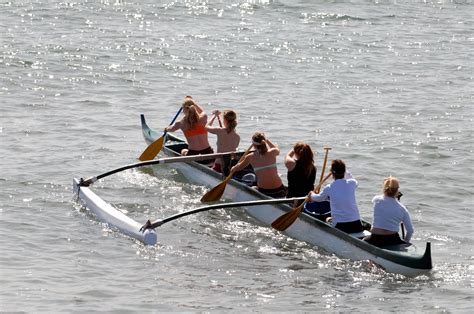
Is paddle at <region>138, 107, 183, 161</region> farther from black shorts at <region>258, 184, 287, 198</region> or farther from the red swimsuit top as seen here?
black shorts at <region>258, 184, 287, 198</region>

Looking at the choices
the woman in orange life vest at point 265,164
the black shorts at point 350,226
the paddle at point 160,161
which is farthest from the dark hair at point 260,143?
the black shorts at point 350,226

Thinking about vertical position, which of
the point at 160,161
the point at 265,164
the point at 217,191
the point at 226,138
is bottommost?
the point at 217,191

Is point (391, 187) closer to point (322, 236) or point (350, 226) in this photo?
point (350, 226)

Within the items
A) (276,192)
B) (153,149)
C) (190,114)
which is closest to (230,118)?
(190,114)

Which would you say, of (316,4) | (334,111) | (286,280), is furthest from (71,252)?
(316,4)

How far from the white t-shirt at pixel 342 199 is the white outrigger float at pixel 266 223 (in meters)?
0.25

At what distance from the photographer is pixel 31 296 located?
45.4 feet

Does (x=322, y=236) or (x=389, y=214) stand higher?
(x=389, y=214)

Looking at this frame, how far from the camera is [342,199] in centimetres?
1537

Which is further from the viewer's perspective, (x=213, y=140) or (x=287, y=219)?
(x=213, y=140)

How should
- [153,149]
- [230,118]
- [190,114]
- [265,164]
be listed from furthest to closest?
[153,149], [190,114], [230,118], [265,164]

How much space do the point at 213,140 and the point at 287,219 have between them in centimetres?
791

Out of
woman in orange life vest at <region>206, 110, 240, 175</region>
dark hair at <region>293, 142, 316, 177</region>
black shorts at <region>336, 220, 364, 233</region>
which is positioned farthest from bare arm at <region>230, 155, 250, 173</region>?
black shorts at <region>336, 220, 364, 233</region>

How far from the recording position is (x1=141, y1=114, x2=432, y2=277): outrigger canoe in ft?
47.6
